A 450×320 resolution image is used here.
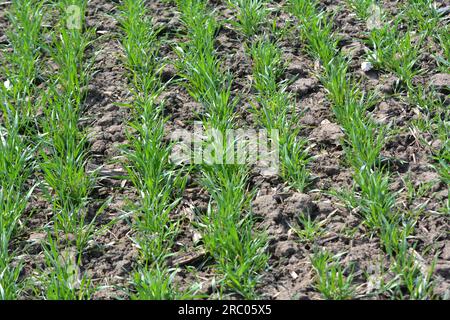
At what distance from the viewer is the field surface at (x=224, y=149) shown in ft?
10.1

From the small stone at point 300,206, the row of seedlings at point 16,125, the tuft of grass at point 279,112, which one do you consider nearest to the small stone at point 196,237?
the small stone at point 300,206

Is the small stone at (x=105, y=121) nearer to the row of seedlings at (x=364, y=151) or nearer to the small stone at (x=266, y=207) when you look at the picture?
the small stone at (x=266, y=207)

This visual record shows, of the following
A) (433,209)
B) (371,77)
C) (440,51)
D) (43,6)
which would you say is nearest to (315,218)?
(433,209)

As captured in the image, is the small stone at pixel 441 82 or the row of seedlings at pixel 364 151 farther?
the small stone at pixel 441 82

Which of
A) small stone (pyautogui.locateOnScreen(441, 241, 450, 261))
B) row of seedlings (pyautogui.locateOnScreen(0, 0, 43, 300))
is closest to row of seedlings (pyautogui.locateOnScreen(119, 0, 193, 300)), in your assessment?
row of seedlings (pyautogui.locateOnScreen(0, 0, 43, 300))

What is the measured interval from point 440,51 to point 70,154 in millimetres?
1872

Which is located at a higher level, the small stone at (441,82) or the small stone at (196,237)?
the small stone at (441,82)

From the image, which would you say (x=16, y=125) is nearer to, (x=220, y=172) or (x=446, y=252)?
(x=220, y=172)

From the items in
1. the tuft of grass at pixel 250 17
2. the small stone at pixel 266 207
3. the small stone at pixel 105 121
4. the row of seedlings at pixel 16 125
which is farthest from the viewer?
the tuft of grass at pixel 250 17

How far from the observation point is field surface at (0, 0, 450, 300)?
308cm

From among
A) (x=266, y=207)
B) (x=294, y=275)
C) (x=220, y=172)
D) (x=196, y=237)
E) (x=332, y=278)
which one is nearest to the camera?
(x=332, y=278)

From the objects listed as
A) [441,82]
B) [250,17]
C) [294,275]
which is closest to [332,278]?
[294,275]

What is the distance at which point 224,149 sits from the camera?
3.54 meters

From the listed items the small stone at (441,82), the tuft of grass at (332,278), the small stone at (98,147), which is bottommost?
the tuft of grass at (332,278)
